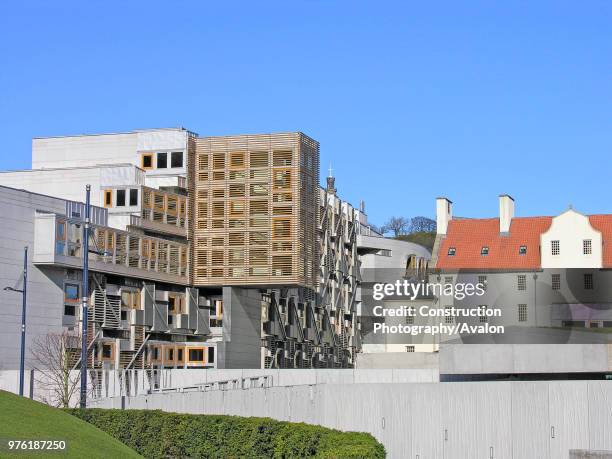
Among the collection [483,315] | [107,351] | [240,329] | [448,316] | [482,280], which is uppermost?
[482,280]

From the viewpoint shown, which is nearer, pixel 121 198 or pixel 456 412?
pixel 456 412

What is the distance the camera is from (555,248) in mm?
114312

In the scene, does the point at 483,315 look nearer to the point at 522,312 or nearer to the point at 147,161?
the point at 522,312

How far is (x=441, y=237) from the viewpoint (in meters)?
124

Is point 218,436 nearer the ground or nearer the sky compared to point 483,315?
nearer the ground

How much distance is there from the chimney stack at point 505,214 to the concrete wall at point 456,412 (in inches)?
2673

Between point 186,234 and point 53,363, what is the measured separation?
66.1 ft

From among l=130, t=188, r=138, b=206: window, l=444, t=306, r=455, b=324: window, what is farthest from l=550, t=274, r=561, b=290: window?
l=130, t=188, r=138, b=206: window

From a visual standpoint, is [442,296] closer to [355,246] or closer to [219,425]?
[355,246]

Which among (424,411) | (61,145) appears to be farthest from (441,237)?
(424,411)

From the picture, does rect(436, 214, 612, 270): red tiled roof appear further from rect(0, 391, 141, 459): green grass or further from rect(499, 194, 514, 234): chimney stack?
rect(0, 391, 141, 459): green grass

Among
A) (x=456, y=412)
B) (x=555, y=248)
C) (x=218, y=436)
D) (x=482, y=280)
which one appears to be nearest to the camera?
(x=218, y=436)

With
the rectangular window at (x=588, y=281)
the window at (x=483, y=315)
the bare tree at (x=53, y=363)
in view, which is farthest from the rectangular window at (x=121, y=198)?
the rectangular window at (x=588, y=281)

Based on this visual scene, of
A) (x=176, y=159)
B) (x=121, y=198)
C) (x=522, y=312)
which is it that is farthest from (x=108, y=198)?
(x=522, y=312)
